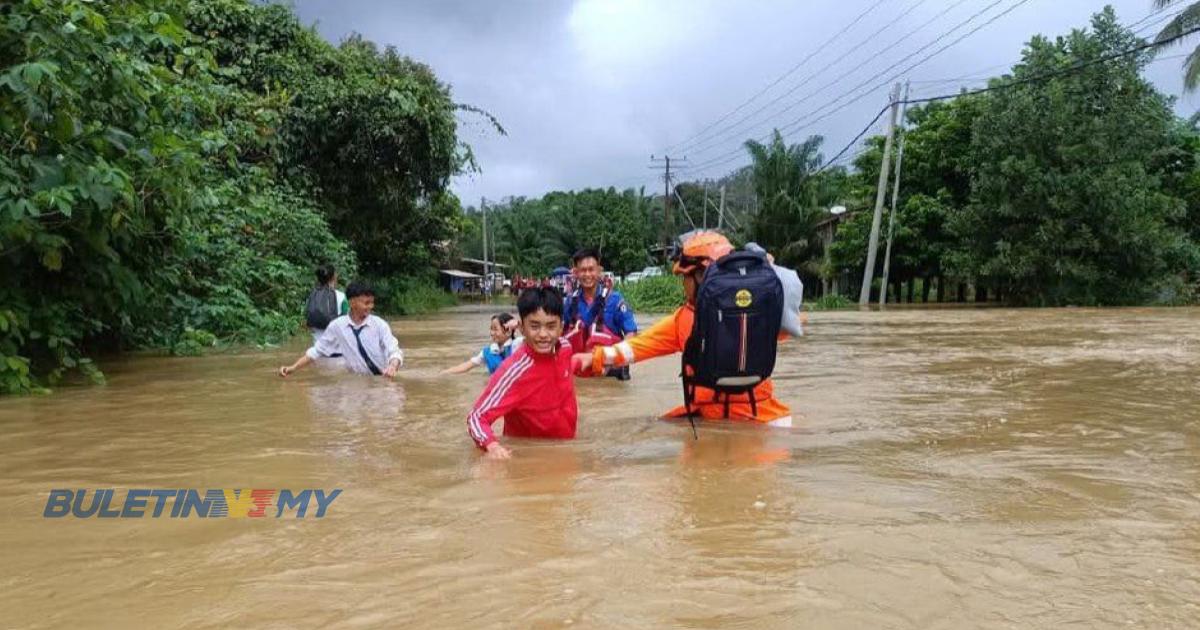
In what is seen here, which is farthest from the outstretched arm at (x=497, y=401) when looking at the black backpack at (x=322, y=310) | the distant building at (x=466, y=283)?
the distant building at (x=466, y=283)

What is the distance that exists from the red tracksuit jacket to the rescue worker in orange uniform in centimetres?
16

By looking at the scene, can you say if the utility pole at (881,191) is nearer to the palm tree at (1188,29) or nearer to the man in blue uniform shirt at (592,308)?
the palm tree at (1188,29)

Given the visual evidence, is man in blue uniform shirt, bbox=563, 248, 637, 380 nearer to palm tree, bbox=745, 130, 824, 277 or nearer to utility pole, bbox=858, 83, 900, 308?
utility pole, bbox=858, 83, 900, 308

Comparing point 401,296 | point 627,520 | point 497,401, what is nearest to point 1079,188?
point 401,296

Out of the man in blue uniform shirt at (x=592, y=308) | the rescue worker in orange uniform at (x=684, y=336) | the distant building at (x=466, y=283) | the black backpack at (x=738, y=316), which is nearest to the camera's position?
the black backpack at (x=738, y=316)

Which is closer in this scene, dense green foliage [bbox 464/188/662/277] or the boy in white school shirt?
the boy in white school shirt

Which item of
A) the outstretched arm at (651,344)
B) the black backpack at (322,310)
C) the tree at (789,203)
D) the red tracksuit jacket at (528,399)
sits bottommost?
the red tracksuit jacket at (528,399)

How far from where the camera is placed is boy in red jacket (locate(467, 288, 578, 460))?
Result: 428 cm

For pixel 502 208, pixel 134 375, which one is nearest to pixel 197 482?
pixel 134 375

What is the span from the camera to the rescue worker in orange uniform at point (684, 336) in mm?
4395

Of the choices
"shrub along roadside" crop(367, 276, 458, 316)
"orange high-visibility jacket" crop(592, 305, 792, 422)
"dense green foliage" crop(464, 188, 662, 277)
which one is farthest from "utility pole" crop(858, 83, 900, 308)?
"orange high-visibility jacket" crop(592, 305, 792, 422)

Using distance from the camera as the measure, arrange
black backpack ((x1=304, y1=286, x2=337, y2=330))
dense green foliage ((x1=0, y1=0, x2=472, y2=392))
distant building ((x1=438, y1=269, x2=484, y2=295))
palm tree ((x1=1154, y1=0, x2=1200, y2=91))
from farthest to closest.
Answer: distant building ((x1=438, y1=269, x2=484, y2=295)) < palm tree ((x1=1154, y1=0, x2=1200, y2=91)) < black backpack ((x1=304, y1=286, x2=337, y2=330)) < dense green foliage ((x1=0, y1=0, x2=472, y2=392))

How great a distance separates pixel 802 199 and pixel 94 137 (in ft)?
113

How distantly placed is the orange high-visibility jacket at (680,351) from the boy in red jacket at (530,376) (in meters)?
0.21
